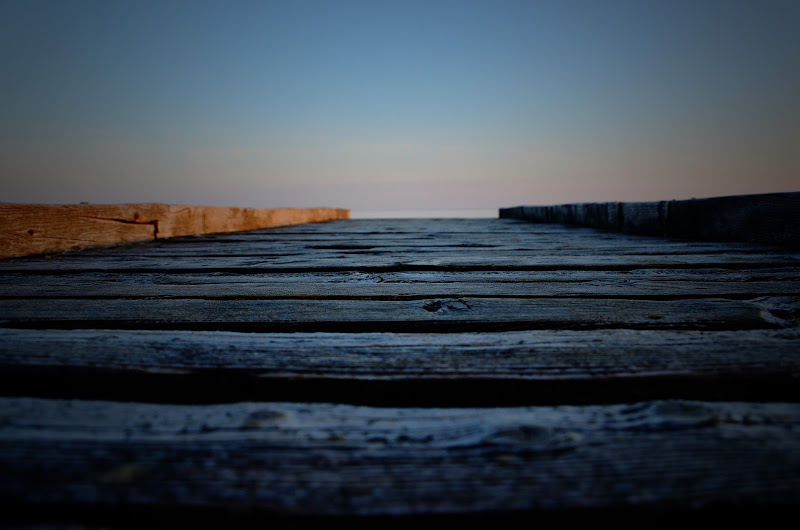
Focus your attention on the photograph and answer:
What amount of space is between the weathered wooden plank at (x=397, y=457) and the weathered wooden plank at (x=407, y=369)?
0.25ft

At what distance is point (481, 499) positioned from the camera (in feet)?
1.38

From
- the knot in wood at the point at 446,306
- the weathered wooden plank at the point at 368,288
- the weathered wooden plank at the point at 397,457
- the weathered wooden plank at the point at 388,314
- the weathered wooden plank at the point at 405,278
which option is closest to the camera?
the weathered wooden plank at the point at 397,457

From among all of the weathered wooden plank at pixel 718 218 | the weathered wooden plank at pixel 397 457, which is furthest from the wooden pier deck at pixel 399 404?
the weathered wooden plank at pixel 718 218

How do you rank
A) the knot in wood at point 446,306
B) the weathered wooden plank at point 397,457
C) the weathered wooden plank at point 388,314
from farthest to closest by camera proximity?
1. the knot in wood at point 446,306
2. the weathered wooden plank at point 388,314
3. the weathered wooden plank at point 397,457

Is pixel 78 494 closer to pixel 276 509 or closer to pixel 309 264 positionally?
pixel 276 509

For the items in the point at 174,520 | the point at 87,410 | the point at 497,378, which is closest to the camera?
the point at 174,520

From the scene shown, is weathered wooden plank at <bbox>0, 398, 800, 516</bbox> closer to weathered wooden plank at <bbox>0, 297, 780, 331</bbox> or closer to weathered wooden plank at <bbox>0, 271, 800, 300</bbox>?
weathered wooden plank at <bbox>0, 297, 780, 331</bbox>

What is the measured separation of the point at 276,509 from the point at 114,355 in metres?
0.51

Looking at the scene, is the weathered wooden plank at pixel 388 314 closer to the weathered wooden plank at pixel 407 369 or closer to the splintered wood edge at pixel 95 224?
the weathered wooden plank at pixel 407 369

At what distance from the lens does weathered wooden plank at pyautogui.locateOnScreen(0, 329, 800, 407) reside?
65 cm

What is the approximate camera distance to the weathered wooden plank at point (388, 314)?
0.93 m

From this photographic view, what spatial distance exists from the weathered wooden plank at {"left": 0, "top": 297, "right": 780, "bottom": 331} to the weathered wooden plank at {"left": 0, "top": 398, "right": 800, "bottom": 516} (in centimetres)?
37

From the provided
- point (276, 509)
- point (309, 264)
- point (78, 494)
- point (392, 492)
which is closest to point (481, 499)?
point (392, 492)

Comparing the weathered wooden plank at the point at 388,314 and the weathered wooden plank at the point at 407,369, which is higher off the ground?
the weathered wooden plank at the point at 388,314
